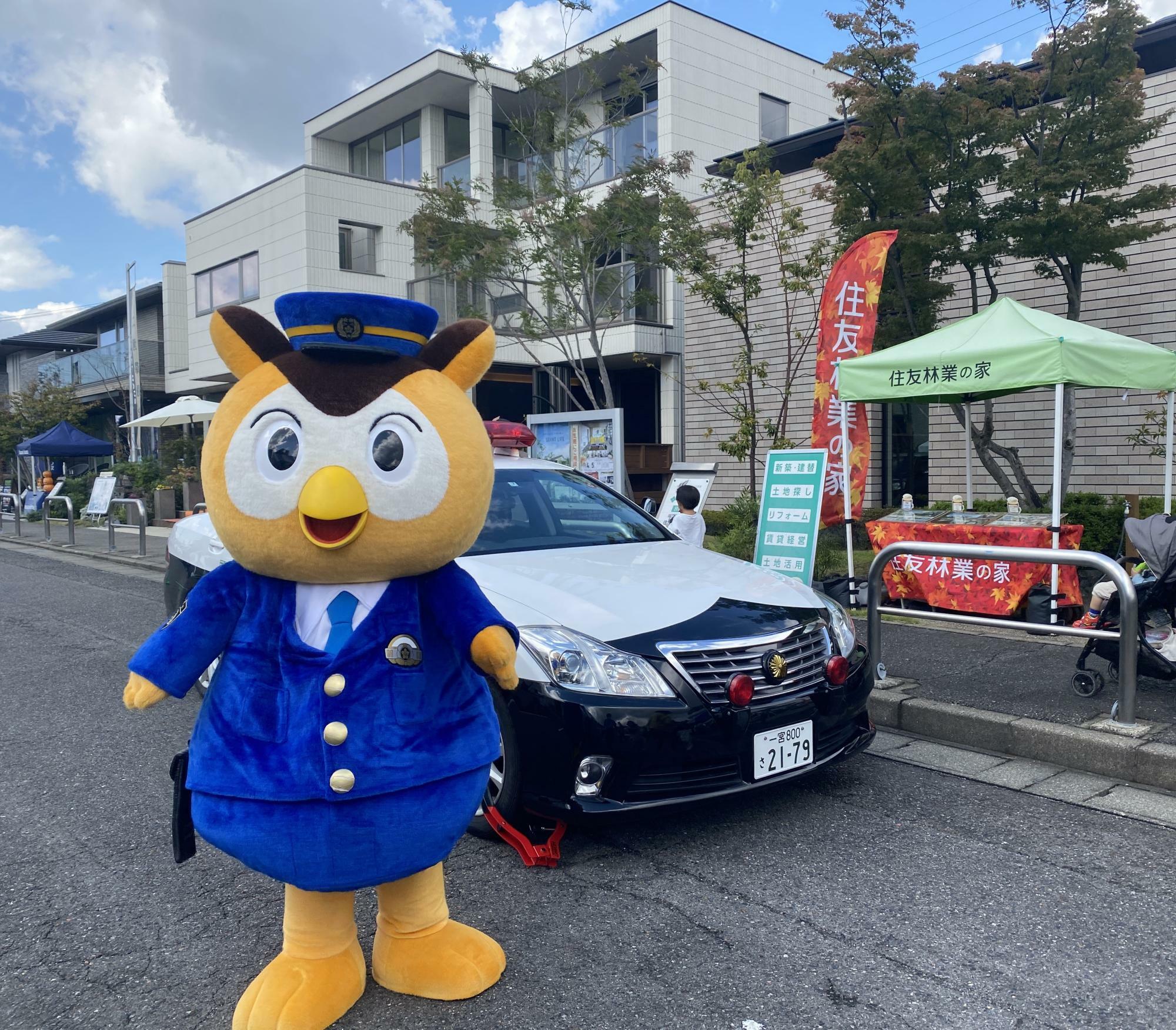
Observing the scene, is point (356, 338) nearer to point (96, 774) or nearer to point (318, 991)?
point (318, 991)

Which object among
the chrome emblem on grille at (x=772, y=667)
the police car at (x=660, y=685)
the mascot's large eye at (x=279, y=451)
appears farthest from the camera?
the chrome emblem on grille at (x=772, y=667)

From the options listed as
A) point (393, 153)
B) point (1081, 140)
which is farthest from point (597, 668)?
point (393, 153)

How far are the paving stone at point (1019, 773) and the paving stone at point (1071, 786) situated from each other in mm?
38

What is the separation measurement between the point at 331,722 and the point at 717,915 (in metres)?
1.58

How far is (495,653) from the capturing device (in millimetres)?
2461

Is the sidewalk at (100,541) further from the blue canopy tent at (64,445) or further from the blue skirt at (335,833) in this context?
the blue skirt at (335,833)

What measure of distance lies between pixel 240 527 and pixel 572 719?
147cm

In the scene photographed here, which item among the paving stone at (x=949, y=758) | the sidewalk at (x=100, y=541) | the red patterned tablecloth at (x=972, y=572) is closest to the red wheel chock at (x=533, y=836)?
the paving stone at (x=949, y=758)

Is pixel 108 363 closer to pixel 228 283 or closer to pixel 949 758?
pixel 228 283

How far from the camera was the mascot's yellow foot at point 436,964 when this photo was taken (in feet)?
8.66

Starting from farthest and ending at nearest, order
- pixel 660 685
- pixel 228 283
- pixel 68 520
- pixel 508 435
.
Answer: pixel 228 283, pixel 68 520, pixel 508 435, pixel 660 685

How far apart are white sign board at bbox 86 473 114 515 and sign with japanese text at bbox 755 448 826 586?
14060mm

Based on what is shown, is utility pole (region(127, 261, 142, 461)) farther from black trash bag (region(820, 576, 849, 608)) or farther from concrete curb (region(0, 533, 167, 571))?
black trash bag (region(820, 576, 849, 608))

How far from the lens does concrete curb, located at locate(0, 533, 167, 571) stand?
13.8 metres
